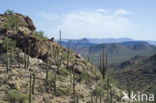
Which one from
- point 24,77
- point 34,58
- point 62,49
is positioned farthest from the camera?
point 62,49

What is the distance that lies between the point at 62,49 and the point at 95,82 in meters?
6.03

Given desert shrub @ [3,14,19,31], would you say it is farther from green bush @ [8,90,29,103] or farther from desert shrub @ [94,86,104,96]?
desert shrub @ [94,86,104,96]

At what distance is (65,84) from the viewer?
21.2 metres

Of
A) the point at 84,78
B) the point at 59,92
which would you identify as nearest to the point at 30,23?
the point at 84,78

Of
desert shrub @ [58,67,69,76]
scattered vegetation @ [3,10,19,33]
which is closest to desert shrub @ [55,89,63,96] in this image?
desert shrub @ [58,67,69,76]

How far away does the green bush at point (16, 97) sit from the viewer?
16875 millimetres

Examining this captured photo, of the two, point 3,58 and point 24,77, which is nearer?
point 24,77

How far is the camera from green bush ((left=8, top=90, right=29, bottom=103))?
16.9m

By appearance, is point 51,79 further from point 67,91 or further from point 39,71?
point 67,91

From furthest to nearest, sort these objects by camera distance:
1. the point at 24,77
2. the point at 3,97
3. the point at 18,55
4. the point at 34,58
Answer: the point at 34,58
the point at 18,55
the point at 24,77
the point at 3,97

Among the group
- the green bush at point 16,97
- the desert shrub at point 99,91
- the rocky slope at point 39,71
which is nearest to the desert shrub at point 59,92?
the rocky slope at point 39,71

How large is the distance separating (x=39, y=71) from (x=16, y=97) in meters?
5.26

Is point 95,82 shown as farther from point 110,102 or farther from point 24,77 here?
point 24,77

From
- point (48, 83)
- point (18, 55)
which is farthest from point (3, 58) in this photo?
point (48, 83)
